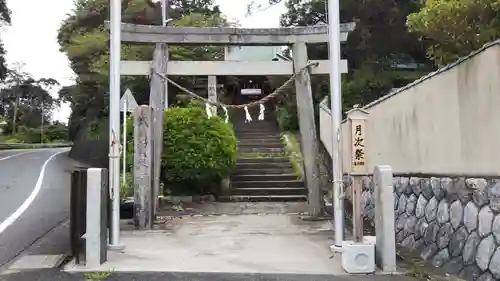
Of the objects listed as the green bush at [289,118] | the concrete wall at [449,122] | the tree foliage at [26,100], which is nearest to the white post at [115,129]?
the concrete wall at [449,122]

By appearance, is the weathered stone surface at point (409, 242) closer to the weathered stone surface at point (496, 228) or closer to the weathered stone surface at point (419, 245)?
the weathered stone surface at point (419, 245)

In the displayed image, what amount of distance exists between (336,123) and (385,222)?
1.58m

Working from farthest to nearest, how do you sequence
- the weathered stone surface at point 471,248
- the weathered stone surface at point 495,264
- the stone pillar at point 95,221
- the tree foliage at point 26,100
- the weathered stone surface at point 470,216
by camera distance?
the tree foliage at point 26,100 → the stone pillar at point 95,221 → the weathered stone surface at point 470,216 → the weathered stone surface at point 471,248 → the weathered stone surface at point 495,264

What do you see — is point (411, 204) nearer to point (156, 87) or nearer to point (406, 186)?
point (406, 186)

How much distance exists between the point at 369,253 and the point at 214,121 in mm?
8433

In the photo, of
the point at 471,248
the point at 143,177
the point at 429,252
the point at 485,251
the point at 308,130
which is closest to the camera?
the point at 485,251

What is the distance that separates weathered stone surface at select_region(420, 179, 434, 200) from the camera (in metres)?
7.20

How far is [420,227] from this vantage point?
7.39 metres

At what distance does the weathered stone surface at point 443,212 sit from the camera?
6.50 meters

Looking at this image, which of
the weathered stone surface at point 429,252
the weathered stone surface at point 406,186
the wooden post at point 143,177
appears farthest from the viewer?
the wooden post at point 143,177

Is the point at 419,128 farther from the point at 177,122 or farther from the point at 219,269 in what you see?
the point at 177,122

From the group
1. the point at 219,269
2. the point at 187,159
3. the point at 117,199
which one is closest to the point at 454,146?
the point at 219,269

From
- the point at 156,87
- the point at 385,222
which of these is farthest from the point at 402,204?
the point at 156,87

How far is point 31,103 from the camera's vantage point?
221 ft
